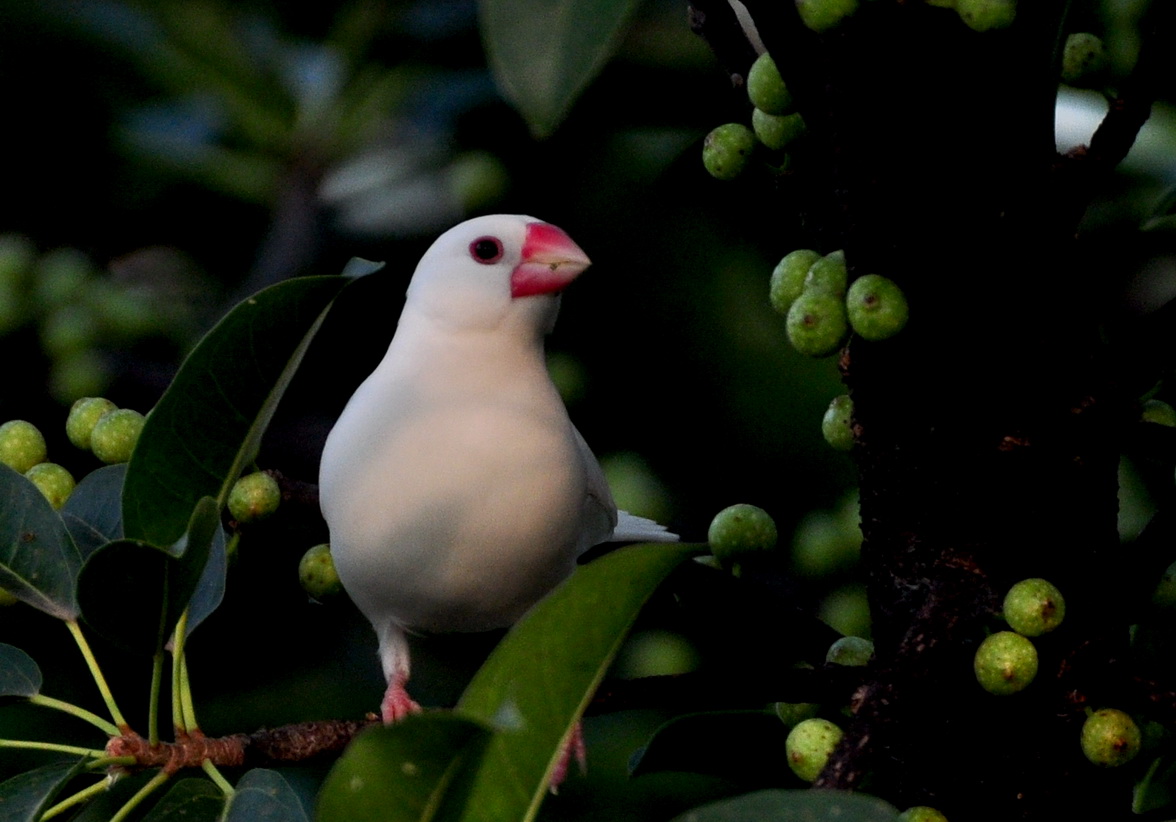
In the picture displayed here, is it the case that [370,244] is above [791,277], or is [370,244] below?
below

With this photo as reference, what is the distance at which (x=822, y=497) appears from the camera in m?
1.78

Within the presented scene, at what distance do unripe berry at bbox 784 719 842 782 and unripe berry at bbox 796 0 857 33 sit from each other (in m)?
0.48

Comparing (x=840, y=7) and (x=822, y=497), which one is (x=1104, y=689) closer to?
(x=840, y=7)

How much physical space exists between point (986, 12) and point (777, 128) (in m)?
0.24

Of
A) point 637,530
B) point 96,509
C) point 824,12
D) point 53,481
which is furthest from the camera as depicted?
point 637,530

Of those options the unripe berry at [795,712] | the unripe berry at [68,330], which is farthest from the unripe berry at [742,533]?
the unripe berry at [68,330]

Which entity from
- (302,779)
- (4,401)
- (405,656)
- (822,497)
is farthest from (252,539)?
(822,497)

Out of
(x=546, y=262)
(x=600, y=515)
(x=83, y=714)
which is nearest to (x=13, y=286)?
(x=546, y=262)

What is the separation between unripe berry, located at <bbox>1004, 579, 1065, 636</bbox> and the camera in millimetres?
984

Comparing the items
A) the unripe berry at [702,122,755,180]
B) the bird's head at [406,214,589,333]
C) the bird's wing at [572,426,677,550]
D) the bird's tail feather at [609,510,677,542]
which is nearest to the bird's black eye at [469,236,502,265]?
the bird's head at [406,214,589,333]

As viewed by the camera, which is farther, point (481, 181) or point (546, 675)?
point (481, 181)

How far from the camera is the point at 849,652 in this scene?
45.1 inches

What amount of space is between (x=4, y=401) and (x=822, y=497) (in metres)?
0.97

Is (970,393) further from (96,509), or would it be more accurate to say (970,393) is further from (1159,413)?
(96,509)
